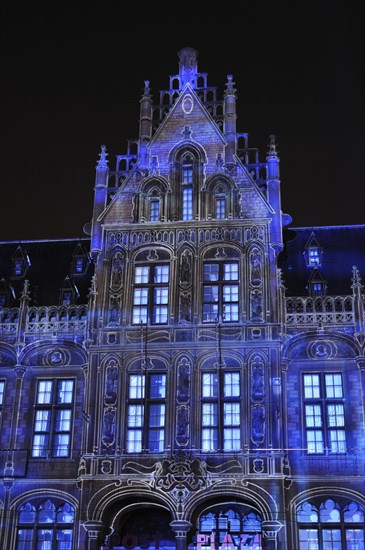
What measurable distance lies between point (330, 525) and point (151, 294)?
556 inches

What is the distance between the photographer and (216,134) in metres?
45.5

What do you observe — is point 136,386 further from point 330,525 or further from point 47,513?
point 330,525

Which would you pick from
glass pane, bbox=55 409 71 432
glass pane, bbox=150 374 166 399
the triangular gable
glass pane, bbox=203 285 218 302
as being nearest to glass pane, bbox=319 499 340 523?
glass pane, bbox=150 374 166 399

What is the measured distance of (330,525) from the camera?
37.9 metres

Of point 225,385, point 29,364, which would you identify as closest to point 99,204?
point 29,364

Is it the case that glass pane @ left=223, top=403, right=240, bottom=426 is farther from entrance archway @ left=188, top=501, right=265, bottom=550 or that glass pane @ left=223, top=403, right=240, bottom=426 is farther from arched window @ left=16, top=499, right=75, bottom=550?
arched window @ left=16, top=499, right=75, bottom=550

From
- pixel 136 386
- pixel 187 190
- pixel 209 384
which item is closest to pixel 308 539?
pixel 209 384

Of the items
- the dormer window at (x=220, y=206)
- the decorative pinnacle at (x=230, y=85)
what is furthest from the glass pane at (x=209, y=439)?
the decorative pinnacle at (x=230, y=85)

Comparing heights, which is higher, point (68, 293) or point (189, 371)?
point (68, 293)

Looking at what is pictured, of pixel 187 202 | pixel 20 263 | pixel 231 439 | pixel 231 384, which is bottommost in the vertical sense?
pixel 231 439

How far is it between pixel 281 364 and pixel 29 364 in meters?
12.9

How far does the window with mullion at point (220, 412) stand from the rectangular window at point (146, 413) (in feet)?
6.66

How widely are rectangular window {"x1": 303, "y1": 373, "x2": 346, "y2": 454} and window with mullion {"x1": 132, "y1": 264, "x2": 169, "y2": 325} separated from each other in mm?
7930

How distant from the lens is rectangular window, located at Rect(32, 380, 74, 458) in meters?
41.0
